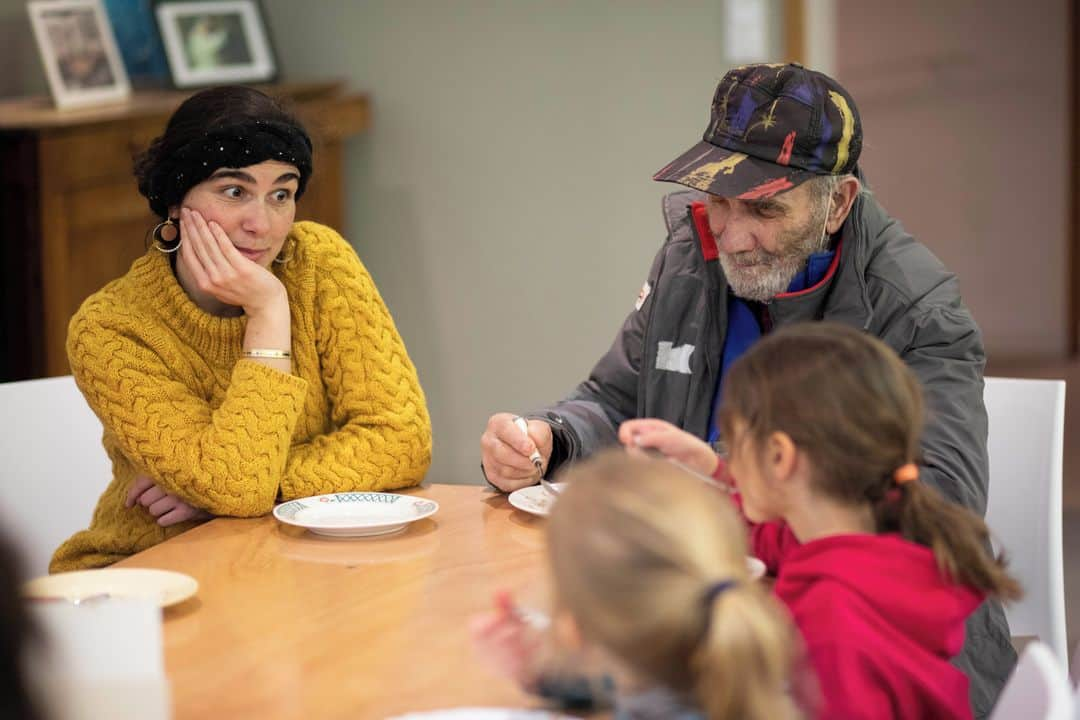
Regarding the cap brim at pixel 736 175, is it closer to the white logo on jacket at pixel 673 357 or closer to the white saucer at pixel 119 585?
the white logo on jacket at pixel 673 357

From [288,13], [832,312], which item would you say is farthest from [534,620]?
[288,13]

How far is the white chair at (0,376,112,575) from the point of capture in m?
2.29

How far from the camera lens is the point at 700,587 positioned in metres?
1.09

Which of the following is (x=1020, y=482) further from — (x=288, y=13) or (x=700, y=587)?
(x=288, y=13)

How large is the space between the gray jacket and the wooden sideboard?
1.14m

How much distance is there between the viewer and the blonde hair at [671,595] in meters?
1.06

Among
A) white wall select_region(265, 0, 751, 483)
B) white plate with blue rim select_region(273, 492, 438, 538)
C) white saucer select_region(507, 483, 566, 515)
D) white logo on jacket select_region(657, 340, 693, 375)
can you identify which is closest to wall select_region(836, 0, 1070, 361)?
white wall select_region(265, 0, 751, 483)

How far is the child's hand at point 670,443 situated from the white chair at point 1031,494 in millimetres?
727

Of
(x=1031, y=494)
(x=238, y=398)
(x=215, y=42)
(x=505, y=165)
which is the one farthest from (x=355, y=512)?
(x=215, y=42)

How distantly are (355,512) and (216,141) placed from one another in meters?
0.57

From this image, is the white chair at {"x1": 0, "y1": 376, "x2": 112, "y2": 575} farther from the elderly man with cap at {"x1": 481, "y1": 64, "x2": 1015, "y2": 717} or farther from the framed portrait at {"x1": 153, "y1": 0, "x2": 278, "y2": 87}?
the framed portrait at {"x1": 153, "y1": 0, "x2": 278, "y2": 87}

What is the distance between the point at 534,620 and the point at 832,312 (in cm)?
79

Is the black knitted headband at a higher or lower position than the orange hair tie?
higher

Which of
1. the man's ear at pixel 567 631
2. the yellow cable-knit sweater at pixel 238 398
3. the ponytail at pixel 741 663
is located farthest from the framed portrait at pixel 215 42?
the ponytail at pixel 741 663
